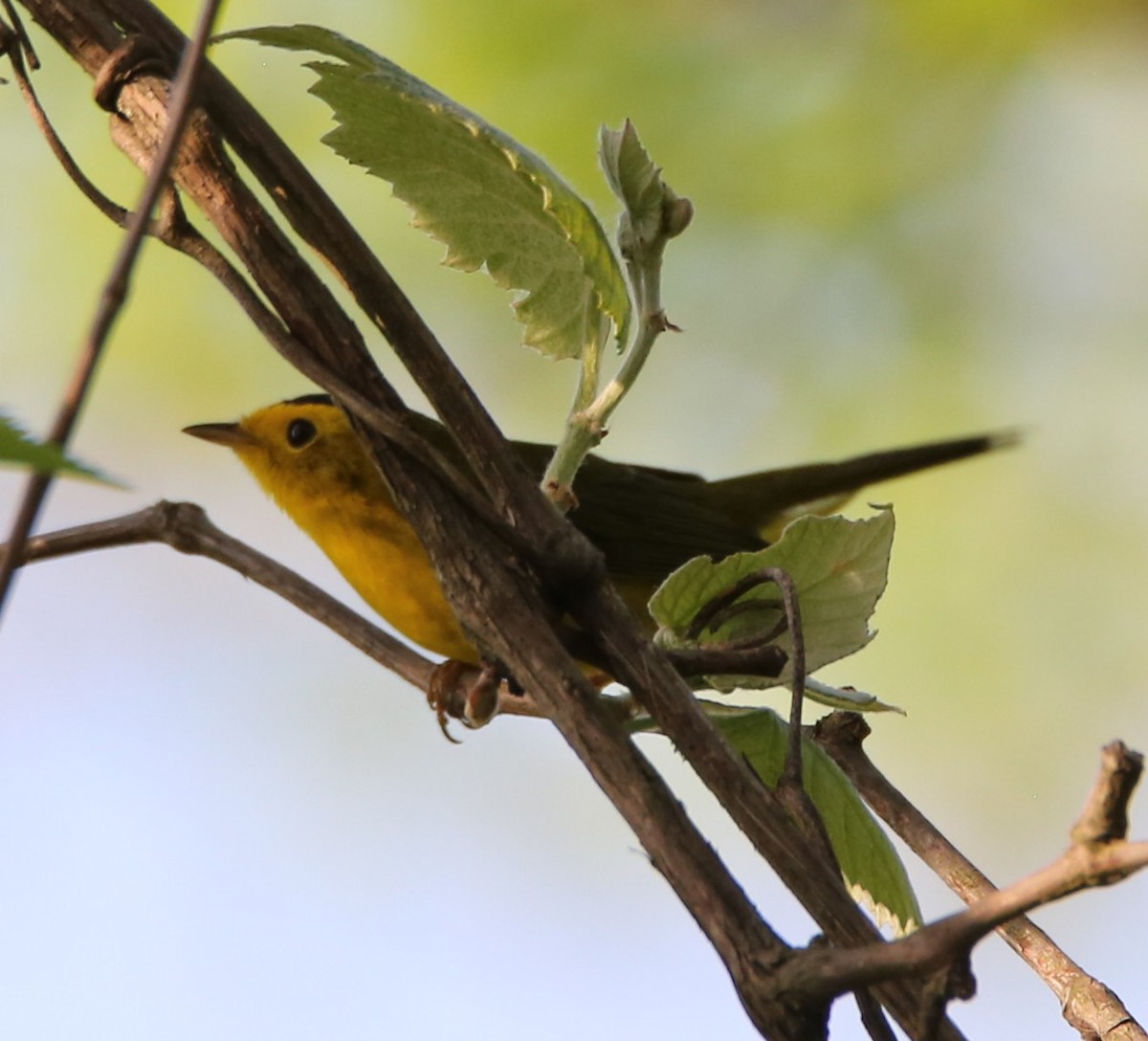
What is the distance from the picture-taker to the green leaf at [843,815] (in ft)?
3.63

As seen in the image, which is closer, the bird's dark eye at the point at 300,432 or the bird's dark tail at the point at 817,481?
the bird's dark tail at the point at 817,481

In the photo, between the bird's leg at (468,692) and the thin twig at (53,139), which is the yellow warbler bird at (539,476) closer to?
the bird's leg at (468,692)

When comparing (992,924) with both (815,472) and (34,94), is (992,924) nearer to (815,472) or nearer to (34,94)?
(34,94)

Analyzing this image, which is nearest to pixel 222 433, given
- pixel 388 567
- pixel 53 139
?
pixel 388 567

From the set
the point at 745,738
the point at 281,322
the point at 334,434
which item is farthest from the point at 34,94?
the point at 334,434

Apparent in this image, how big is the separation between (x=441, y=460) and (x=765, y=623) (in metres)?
0.35

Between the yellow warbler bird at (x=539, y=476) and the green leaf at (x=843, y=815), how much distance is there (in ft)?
3.88

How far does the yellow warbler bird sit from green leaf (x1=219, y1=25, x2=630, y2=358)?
3.75 feet

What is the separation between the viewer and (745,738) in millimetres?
1154

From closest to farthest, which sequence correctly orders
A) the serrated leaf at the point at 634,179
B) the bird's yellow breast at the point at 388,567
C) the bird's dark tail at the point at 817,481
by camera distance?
the serrated leaf at the point at 634,179
the bird's yellow breast at the point at 388,567
the bird's dark tail at the point at 817,481

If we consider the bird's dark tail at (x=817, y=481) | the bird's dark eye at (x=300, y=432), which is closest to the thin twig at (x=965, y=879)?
the bird's dark tail at (x=817, y=481)

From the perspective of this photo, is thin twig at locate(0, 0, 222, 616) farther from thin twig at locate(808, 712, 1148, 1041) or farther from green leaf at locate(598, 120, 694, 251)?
thin twig at locate(808, 712, 1148, 1041)

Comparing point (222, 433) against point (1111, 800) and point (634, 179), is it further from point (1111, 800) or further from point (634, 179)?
point (1111, 800)

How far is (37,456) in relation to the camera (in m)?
0.50
